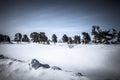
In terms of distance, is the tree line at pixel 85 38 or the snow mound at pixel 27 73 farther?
the tree line at pixel 85 38

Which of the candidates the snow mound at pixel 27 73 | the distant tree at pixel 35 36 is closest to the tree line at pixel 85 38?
the distant tree at pixel 35 36

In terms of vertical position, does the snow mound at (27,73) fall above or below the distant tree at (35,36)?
below

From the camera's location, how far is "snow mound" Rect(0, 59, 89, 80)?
14.6ft

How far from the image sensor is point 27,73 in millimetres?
4891

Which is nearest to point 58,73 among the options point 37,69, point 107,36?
point 37,69

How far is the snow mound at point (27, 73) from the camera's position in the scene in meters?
4.44

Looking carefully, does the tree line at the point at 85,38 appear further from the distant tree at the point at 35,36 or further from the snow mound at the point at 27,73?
the snow mound at the point at 27,73

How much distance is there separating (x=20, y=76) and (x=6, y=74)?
2.77 ft

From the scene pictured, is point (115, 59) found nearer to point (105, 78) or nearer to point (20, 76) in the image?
point (105, 78)

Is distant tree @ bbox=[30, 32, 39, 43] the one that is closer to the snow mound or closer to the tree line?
the tree line

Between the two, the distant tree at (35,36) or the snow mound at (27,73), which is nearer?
the snow mound at (27,73)

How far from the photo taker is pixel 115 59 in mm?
6477

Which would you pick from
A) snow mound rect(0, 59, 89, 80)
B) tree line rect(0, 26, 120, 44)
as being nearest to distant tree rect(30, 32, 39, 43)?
tree line rect(0, 26, 120, 44)

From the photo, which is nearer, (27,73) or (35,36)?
(27,73)
